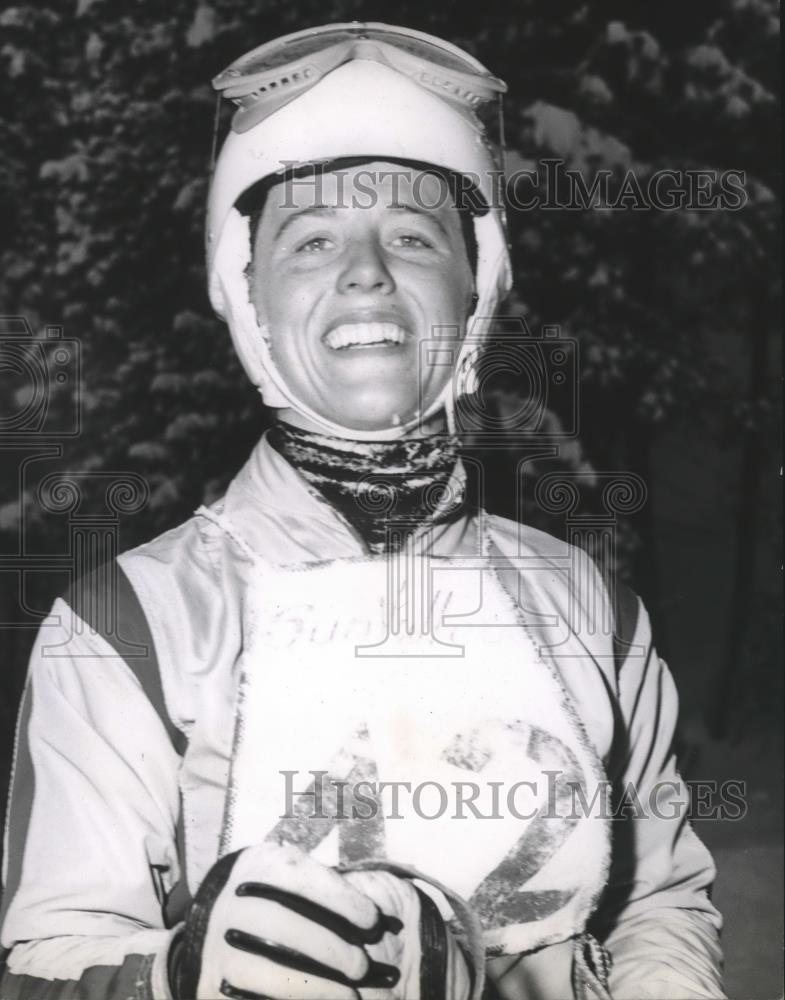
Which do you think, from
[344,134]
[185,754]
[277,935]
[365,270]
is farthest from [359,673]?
[344,134]

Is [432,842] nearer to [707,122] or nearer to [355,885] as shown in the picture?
[355,885]

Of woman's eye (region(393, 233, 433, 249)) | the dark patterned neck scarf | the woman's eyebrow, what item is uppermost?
the woman's eyebrow

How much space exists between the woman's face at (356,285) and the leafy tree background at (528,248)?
0.72 feet

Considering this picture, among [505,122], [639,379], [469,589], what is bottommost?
[469,589]

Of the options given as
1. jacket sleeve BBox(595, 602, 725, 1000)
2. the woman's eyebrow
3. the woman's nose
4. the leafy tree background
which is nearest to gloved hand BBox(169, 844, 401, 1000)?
jacket sleeve BBox(595, 602, 725, 1000)

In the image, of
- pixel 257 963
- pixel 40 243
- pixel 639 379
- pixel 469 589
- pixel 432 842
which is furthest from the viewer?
pixel 639 379

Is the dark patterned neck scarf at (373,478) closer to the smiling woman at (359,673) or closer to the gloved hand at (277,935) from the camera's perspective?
the smiling woman at (359,673)

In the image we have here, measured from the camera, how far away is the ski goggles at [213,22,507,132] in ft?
6.15

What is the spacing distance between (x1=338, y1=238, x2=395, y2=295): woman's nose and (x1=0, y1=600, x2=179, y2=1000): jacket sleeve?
690mm

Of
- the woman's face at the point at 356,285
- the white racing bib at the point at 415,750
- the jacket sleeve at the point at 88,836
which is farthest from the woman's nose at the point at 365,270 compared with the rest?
the jacket sleeve at the point at 88,836

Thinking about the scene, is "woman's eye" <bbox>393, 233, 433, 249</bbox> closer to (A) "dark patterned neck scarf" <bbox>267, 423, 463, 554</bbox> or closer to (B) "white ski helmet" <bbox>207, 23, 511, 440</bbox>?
(B) "white ski helmet" <bbox>207, 23, 511, 440</bbox>

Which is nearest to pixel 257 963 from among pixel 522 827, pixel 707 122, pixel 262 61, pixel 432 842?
pixel 432 842

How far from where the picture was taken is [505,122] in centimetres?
214

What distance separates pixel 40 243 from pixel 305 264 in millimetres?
520
